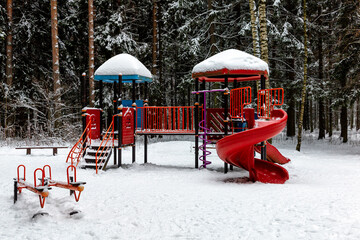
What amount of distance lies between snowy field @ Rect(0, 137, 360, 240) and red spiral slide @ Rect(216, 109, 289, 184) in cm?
52

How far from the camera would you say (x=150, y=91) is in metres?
22.4

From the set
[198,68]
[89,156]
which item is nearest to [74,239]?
[89,156]

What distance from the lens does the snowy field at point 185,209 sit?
5.14 meters

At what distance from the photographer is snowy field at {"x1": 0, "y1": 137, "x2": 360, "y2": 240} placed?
16.9 feet

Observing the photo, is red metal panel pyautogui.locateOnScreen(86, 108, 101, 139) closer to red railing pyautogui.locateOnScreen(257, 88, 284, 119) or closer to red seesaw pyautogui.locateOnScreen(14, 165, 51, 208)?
red seesaw pyautogui.locateOnScreen(14, 165, 51, 208)

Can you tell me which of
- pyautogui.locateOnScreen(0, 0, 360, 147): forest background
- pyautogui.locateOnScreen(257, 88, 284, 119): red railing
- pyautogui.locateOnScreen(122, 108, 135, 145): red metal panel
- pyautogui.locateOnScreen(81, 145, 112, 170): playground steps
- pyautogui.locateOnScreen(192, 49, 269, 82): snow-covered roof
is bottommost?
pyautogui.locateOnScreen(81, 145, 112, 170): playground steps

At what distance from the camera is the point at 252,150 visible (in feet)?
30.2

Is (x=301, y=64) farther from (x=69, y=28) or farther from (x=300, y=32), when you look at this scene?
(x=69, y=28)

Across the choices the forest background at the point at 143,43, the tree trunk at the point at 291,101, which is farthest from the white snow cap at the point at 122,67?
the tree trunk at the point at 291,101

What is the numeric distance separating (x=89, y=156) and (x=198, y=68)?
15.6 feet

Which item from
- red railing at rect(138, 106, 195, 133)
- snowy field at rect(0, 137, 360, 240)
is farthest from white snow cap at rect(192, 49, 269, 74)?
snowy field at rect(0, 137, 360, 240)

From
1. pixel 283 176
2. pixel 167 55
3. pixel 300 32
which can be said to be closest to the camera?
pixel 283 176

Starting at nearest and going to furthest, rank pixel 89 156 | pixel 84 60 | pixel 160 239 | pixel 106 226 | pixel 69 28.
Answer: pixel 160 239, pixel 106 226, pixel 89 156, pixel 69 28, pixel 84 60

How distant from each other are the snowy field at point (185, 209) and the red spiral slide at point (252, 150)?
523 millimetres
